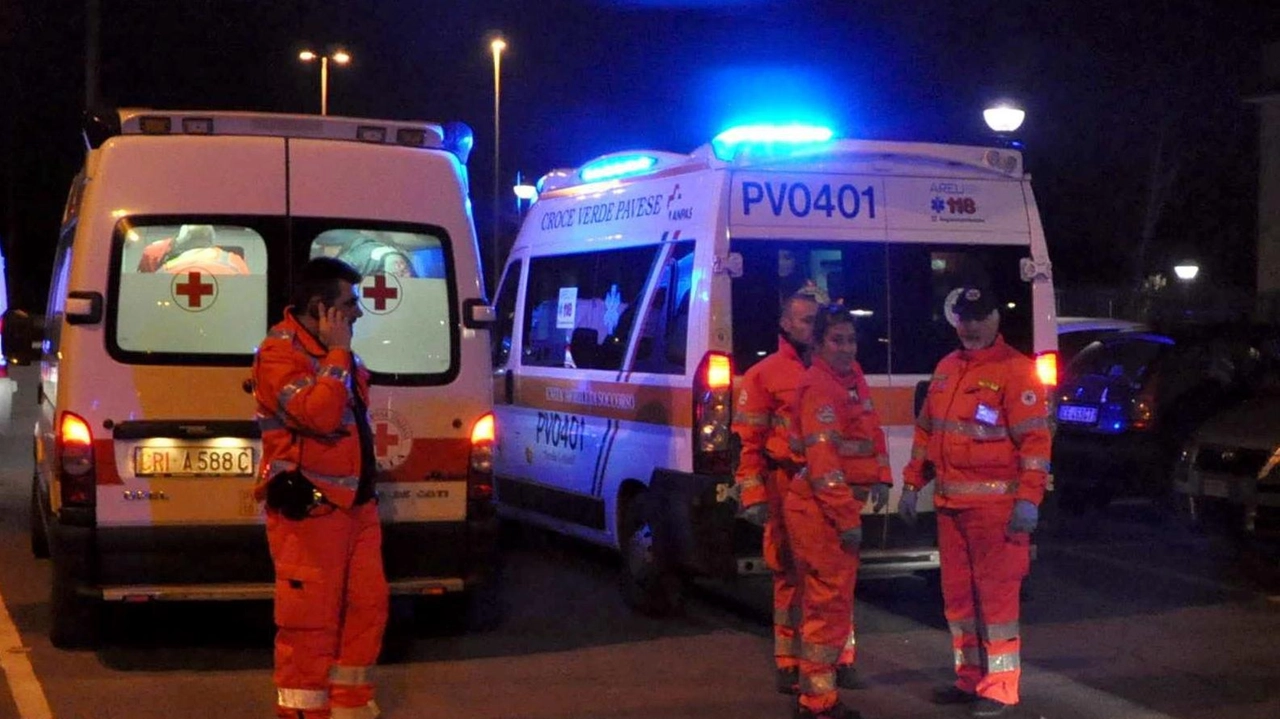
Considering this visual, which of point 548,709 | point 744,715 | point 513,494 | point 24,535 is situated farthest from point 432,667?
point 24,535

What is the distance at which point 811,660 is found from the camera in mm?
6613

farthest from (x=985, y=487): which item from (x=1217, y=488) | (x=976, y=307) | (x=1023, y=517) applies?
(x=1217, y=488)

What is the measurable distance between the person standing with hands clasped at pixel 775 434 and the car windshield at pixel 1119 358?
6.47 meters

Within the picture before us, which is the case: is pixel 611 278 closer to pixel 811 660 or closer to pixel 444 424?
pixel 444 424

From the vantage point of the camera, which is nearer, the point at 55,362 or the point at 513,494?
the point at 55,362

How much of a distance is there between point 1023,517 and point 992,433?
0.38 metres

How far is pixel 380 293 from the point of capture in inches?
305

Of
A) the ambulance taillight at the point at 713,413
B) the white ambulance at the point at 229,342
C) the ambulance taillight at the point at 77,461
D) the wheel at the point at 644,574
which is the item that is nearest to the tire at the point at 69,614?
the white ambulance at the point at 229,342

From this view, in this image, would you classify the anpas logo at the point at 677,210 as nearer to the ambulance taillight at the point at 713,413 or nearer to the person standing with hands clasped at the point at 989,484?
the ambulance taillight at the point at 713,413

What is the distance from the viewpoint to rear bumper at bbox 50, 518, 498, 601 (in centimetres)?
728

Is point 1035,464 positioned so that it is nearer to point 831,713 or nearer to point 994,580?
point 994,580

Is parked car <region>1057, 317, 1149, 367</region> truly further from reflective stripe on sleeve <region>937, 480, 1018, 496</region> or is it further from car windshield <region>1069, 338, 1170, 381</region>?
reflective stripe on sleeve <region>937, 480, 1018, 496</region>

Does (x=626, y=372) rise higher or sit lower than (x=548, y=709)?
higher

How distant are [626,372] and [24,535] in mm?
5581
